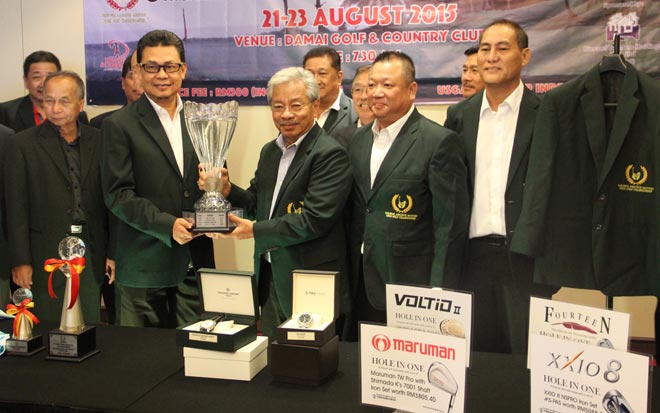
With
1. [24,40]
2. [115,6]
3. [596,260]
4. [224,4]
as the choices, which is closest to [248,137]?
[224,4]

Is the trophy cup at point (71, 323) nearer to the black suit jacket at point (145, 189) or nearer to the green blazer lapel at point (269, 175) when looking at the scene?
the black suit jacket at point (145, 189)

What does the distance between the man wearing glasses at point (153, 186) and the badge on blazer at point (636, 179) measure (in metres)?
1.74

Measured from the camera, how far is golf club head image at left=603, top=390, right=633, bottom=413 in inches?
51.4

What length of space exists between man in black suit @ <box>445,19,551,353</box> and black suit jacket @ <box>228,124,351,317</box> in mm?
550

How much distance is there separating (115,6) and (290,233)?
9.36 feet

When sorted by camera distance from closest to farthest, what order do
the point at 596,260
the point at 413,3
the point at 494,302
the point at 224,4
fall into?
the point at 596,260 < the point at 494,302 < the point at 413,3 < the point at 224,4

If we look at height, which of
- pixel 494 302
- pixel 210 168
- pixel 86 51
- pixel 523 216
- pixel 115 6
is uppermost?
pixel 115 6

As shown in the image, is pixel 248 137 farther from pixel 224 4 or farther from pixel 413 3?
pixel 413 3

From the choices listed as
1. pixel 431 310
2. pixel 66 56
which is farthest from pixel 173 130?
pixel 66 56

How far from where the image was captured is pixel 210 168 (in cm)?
262

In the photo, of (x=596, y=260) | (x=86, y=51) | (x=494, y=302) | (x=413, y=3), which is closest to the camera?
(x=596, y=260)

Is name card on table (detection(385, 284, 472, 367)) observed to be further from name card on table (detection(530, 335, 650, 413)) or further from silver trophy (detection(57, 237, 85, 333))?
silver trophy (detection(57, 237, 85, 333))

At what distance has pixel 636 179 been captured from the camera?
98.9 inches

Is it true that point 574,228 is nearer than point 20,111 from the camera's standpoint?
Yes
